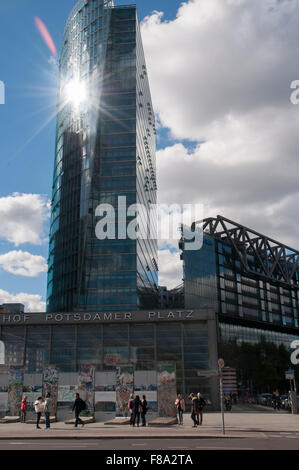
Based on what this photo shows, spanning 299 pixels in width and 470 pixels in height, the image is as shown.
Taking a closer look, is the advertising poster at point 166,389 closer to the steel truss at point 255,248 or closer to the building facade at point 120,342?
the building facade at point 120,342

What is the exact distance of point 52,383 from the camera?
31.6m

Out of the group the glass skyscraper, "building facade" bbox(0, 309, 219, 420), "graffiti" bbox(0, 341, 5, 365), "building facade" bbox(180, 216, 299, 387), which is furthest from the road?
"building facade" bbox(180, 216, 299, 387)

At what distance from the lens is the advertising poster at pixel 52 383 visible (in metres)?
31.0

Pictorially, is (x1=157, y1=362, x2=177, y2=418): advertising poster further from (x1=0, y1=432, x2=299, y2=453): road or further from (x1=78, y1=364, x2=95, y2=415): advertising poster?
(x1=0, y1=432, x2=299, y2=453): road

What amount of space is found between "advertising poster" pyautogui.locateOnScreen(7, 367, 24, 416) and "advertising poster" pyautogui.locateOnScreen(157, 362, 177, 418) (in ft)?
33.2

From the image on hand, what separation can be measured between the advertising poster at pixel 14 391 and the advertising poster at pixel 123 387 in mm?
7243

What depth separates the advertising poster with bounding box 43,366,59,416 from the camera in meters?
31.0

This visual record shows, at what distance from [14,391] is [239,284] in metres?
97.1

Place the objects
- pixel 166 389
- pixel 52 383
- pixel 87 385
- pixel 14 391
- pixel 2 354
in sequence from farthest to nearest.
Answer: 1. pixel 2 354
2. pixel 14 391
3. pixel 52 383
4. pixel 87 385
5. pixel 166 389

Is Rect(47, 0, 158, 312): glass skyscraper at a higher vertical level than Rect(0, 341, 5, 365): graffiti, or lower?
higher

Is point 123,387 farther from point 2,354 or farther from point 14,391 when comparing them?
point 2,354

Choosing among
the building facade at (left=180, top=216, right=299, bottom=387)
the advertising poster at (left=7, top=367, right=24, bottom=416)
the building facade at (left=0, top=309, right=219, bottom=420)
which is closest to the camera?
the advertising poster at (left=7, top=367, right=24, bottom=416)

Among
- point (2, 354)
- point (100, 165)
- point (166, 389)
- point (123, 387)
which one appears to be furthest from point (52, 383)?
point (100, 165)

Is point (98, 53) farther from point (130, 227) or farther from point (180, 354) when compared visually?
point (180, 354)
